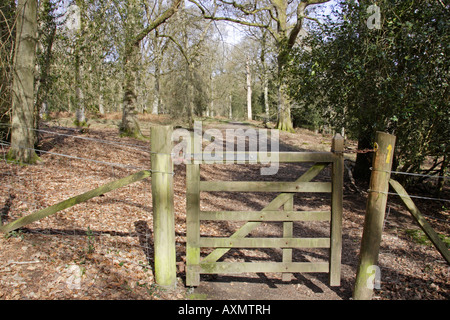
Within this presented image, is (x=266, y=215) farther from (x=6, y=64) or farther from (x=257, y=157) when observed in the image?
(x=6, y=64)

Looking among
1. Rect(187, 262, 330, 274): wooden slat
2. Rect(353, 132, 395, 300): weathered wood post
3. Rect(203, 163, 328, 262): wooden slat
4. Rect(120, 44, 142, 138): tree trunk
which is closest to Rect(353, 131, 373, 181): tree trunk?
Rect(353, 132, 395, 300): weathered wood post

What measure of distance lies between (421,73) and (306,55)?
9.44 ft

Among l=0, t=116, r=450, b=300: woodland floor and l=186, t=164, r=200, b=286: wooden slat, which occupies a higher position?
l=186, t=164, r=200, b=286: wooden slat

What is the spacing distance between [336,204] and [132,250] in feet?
9.49

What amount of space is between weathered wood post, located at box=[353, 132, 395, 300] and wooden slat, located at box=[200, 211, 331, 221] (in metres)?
0.48

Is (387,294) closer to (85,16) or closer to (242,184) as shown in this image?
(242,184)

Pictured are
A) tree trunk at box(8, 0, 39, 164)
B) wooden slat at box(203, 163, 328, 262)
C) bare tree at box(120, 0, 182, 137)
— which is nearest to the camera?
wooden slat at box(203, 163, 328, 262)

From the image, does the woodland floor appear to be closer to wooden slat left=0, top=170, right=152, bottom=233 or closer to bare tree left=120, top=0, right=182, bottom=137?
wooden slat left=0, top=170, right=152, bottom=233

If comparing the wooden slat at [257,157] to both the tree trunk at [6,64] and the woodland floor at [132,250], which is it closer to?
the woodland floor at [132,250]

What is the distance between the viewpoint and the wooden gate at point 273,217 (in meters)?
3.55

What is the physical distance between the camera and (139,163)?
34.3 ft

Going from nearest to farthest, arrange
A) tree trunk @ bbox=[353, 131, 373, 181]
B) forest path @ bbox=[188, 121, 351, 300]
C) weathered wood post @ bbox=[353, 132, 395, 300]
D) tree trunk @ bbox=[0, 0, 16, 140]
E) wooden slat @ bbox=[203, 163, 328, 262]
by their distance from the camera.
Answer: weathered wood post @ bbox=[353, 132, 395, 300] → wooden slat @ bbox=[203, 163, 328, 262] → forest path @ bbox=[188, 121, 351, 300] → tree trunk @ bbox=[0, 0, 16, 140] → tree trunk @ bbox=[353, 131, 373, 181]

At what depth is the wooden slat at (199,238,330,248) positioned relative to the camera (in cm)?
364

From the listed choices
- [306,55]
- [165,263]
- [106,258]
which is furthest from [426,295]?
[306,55]
